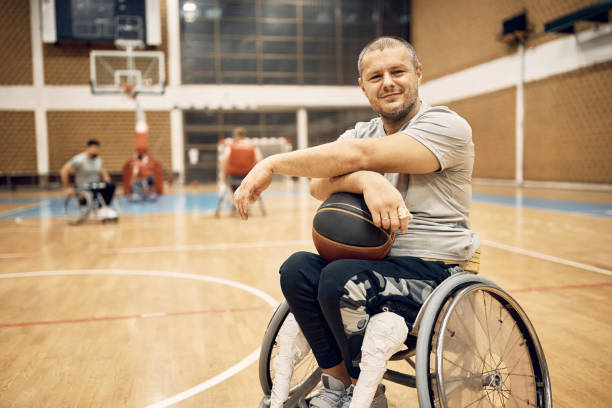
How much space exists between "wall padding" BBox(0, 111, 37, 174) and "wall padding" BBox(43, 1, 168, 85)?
62.6 inches

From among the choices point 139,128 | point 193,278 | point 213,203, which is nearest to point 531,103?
point 213,203

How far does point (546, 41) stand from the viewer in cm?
1325

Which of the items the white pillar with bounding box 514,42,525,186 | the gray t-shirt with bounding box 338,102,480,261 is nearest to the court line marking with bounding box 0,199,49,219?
the gray t-shirt with bounding box 338,102,480,261

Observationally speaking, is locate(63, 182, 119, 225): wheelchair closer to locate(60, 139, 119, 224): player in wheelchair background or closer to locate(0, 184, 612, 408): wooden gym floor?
locate(60, 139, 119, 224): player in wheelchair background

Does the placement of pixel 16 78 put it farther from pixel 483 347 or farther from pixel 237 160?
pixel 483 347

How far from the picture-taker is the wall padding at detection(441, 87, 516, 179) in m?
14.9

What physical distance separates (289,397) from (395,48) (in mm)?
1279

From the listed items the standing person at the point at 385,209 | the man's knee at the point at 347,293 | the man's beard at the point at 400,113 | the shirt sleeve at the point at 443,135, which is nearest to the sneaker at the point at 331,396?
the standing person at the point at 385,209

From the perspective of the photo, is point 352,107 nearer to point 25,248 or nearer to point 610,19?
point 610,19

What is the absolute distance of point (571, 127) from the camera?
12.6 metres

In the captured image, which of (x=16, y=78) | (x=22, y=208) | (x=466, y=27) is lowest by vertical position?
(x=22, y=208)

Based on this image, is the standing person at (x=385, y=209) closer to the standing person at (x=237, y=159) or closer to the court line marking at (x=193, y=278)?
the court line marking at (x=193, y=278)

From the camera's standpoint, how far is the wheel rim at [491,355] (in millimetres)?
1582

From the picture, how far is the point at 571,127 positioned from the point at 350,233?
1289cm
